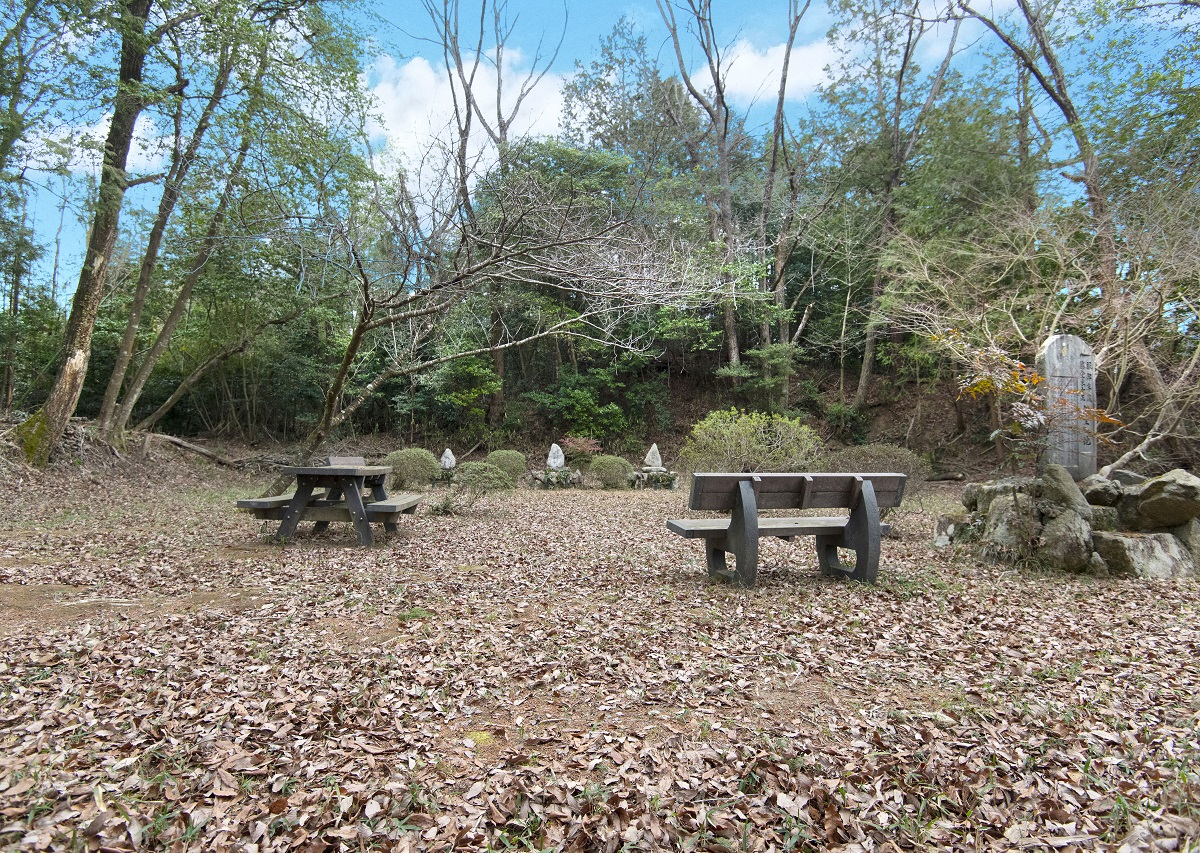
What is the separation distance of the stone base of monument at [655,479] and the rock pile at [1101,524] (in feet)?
23.8

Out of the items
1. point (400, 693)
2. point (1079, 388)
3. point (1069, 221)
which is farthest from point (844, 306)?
point (400, 693)

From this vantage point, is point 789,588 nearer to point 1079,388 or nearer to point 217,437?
point 1079,388

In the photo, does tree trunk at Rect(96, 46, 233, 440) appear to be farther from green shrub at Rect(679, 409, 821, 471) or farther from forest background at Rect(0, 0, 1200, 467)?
green shrub at Rect(679, 409, 821, 471)

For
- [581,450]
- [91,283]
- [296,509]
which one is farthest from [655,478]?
[91,283]

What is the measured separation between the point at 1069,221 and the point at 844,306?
24.3 ft

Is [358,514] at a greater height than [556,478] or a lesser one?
greater

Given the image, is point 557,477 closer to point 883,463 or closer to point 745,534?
point 883,463

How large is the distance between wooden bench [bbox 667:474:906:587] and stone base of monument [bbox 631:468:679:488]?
764 centimetres

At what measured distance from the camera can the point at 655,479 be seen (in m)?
12.8

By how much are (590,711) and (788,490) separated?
265cm

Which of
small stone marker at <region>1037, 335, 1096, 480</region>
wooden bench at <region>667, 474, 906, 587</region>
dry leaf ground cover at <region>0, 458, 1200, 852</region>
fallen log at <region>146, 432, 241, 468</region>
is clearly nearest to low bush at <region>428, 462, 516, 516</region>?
dry leaf ground cover at <region>0, 458, 1200, 852</region>

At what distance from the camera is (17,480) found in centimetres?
912

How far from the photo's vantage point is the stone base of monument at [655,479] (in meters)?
12.8

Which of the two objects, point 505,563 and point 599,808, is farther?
point 505,563
